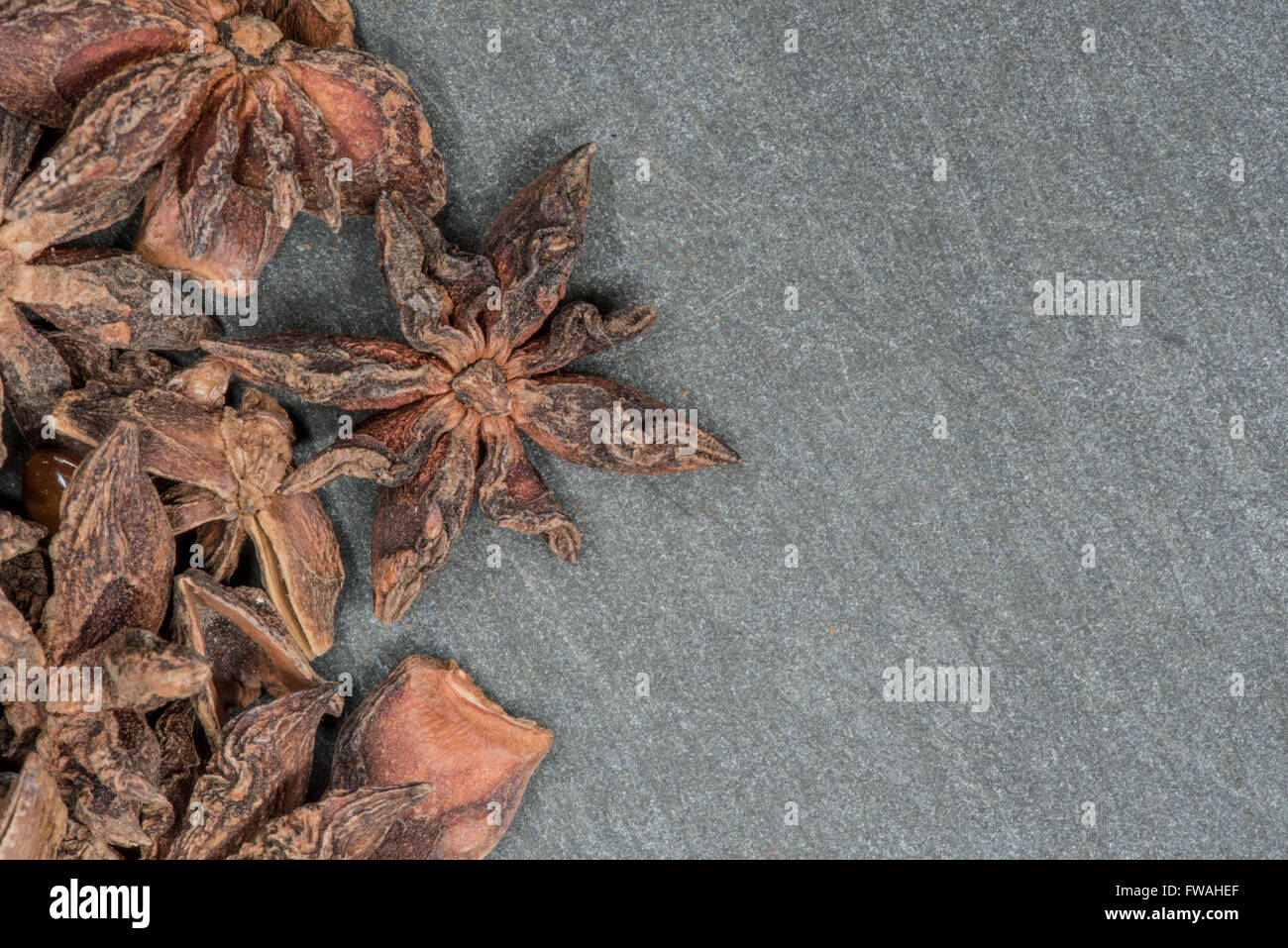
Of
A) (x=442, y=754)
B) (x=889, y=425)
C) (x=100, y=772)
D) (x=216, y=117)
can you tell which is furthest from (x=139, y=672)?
(x=889, y=425)

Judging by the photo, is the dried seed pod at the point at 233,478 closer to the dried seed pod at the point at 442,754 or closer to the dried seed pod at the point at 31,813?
the dried seed pod at the point at 442,754

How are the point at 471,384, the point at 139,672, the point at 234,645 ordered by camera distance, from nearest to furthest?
the point at 139,672, the point at 471,384, the point at 234,645

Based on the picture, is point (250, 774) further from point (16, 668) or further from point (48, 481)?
point (48, 481)

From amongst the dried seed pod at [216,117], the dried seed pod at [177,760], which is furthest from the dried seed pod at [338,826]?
the dried seed pod at [216,117]

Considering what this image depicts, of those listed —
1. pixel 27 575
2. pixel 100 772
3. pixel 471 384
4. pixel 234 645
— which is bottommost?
pixel 100 772

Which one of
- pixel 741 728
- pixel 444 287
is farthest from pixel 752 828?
pixel 444 287

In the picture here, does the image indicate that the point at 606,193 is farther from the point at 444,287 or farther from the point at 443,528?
the point at 443,528

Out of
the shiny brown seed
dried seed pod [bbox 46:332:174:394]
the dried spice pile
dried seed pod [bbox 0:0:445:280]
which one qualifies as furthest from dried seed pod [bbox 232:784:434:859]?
dried seed pod [bbox 0:0:445:280]

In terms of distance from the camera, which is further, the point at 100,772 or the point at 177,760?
the point at 177,760
